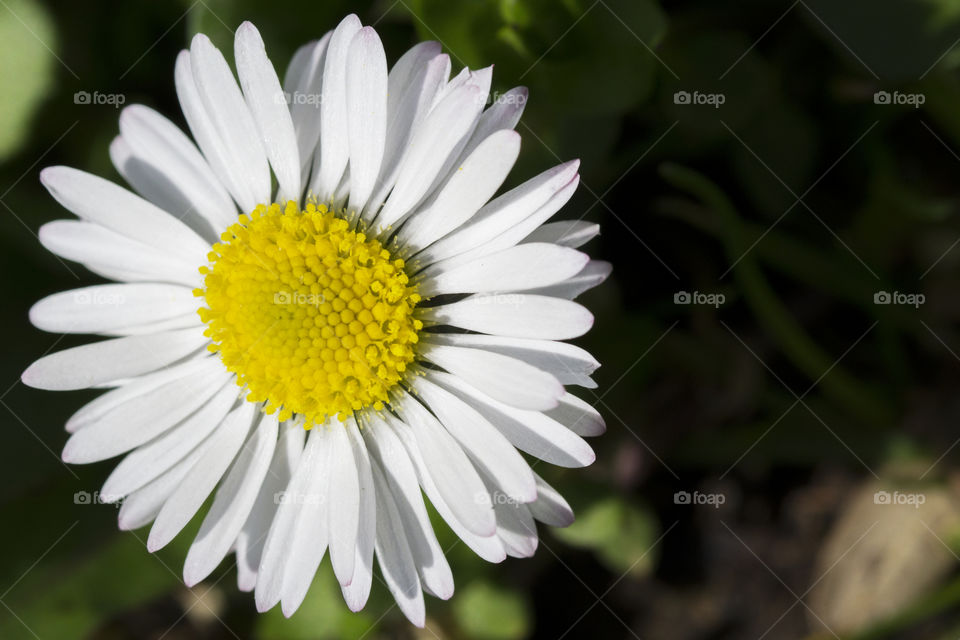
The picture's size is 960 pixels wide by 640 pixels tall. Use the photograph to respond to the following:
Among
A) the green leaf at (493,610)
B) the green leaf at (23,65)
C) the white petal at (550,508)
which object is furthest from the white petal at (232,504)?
the green leaf at (23,65)

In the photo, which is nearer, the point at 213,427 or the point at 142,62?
the point at 213,427

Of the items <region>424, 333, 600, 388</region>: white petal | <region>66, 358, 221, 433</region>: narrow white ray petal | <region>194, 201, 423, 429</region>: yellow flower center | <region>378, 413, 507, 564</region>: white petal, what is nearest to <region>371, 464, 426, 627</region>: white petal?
<region>378, 413, 507, 564</region>: white petal

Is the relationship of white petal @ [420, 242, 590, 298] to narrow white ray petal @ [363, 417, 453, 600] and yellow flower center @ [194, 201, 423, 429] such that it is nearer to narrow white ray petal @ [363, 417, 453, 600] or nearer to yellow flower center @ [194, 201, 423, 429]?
yellow flower center @ [194, 201, 423, 429]

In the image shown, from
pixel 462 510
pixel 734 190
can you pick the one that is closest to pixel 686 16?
pixel 734 190

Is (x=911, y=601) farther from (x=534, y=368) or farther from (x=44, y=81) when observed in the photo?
(x=44, y=81)

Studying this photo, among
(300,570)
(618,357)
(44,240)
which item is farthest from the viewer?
(618,357)
